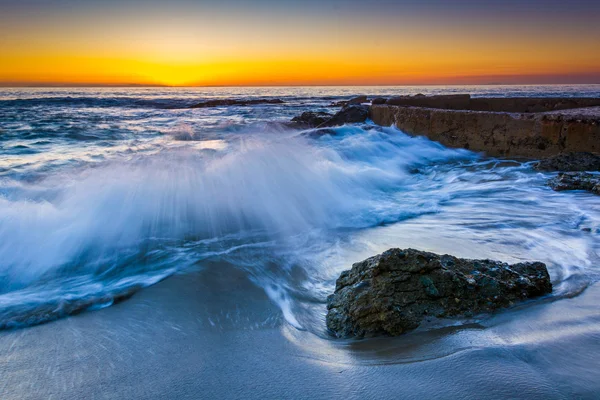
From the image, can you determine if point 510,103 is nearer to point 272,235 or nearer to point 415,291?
point 272,235

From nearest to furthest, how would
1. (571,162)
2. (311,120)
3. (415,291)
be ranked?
(415,291) < (571,162) < (311,120)

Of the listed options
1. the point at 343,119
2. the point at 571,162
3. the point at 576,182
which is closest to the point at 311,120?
A: the point at 343,119

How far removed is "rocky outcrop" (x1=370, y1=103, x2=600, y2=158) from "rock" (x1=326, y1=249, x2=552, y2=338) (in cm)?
488

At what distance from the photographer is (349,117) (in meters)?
12.4

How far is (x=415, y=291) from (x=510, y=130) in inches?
237

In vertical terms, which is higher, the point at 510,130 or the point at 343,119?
the point at 510,130

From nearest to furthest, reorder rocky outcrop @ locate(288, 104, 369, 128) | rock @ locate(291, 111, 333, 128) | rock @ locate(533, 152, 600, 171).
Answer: rock @ locate(533, 152, 600, 171) → rocky outcrop @ locate(288, 104, 369, 128) → rock @ locate(291, 111, 333, 128)

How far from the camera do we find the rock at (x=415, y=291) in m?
1.93

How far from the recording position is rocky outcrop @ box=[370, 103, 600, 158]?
598cm

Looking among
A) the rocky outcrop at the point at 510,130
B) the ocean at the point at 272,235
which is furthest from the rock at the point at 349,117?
the ocean at the point at 272,235

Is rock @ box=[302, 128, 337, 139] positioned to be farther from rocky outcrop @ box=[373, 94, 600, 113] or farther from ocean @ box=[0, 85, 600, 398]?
ocean @ box=[0, 85, 600, 398]

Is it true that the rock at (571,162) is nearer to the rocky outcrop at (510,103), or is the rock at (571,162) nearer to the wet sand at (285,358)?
the rocky outcrop at (510,103)

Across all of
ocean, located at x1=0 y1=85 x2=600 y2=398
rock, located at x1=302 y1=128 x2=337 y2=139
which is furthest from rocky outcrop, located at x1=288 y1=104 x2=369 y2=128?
ocean, located at x1=0 y1=85 x2=600 y2=398

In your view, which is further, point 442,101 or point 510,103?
point 442,101
